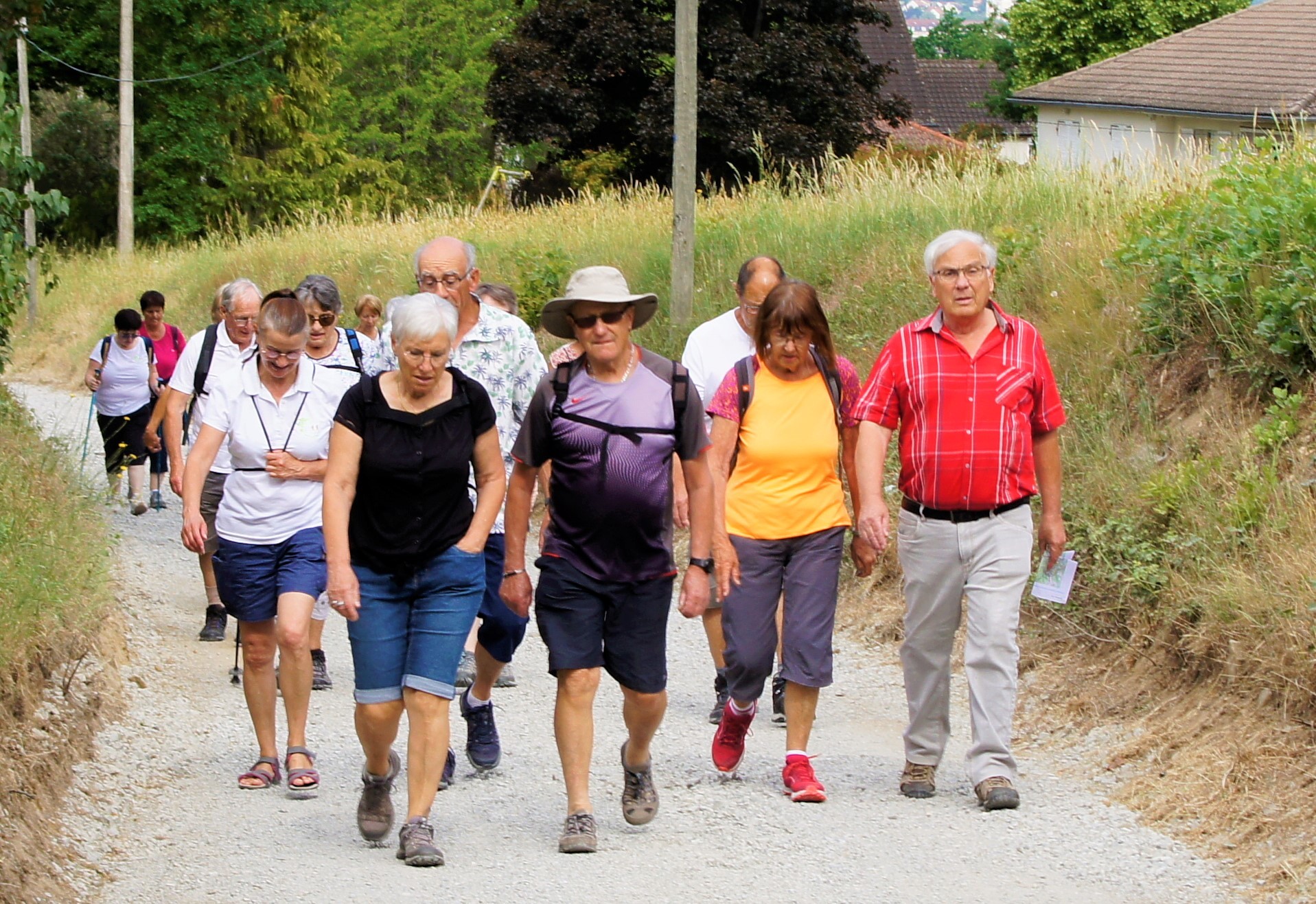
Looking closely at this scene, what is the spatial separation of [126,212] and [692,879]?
34979mm

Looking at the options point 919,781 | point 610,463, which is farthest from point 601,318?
point 919,781

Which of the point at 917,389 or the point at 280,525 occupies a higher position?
the point at 917,389

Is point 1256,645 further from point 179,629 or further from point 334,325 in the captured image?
point 179,629

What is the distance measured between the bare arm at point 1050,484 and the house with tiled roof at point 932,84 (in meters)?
45.4

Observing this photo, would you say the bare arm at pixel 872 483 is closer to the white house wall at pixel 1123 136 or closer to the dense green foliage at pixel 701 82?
the white house wall at pixel 1123 136

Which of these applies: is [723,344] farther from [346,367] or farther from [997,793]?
[997,793]

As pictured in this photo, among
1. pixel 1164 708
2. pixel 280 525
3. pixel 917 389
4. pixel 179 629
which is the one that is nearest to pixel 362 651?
pixel 280 525

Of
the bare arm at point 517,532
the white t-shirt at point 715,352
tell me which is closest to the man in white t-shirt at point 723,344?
the white t-shirt at point 715,352

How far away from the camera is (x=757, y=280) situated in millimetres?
7277

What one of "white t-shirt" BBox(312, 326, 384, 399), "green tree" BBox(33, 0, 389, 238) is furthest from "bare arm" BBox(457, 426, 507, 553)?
"green tree" BBox(33, 0, 389, 238)

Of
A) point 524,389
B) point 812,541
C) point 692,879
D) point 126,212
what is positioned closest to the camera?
point 692,879

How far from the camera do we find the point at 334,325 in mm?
7820

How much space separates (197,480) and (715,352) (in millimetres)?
2352

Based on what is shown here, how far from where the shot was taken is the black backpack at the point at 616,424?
5.64 m
